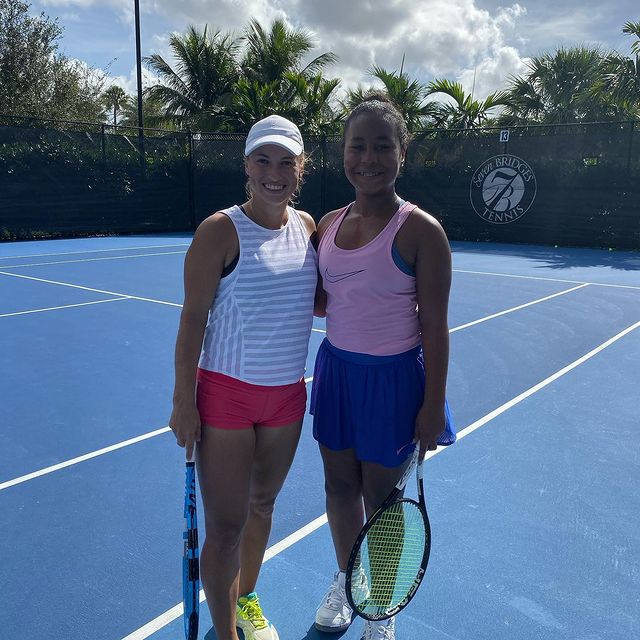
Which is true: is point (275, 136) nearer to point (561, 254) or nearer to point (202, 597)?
point (202, 597)

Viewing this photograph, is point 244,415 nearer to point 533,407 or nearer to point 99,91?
point 533,407

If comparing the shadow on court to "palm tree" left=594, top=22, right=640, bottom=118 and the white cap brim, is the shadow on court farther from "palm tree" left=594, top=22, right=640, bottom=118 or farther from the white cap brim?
the white cap brim

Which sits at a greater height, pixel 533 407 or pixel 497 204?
pixel 497 204

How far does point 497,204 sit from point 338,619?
14172 mm

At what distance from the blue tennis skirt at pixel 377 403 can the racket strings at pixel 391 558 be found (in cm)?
17

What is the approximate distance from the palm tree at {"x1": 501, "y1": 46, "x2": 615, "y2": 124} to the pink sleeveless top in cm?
1843

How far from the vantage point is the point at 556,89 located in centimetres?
1909

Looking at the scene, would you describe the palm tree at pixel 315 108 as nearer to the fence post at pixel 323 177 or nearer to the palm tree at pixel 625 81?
the fence post at pixel 323 177

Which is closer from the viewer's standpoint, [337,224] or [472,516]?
[337,224]

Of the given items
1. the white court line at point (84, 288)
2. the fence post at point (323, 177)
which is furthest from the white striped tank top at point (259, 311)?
the fence post at point (323, 177)

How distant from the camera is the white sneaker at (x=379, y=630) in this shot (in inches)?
79.4

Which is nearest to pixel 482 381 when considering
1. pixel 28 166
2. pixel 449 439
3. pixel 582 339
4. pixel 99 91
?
pixel 582 339

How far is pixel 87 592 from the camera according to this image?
231 cm

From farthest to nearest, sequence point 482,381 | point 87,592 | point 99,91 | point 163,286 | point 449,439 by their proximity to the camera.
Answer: point 99,91 → point 163,286 → point 482,381 → point 87,592 → point 449,439
